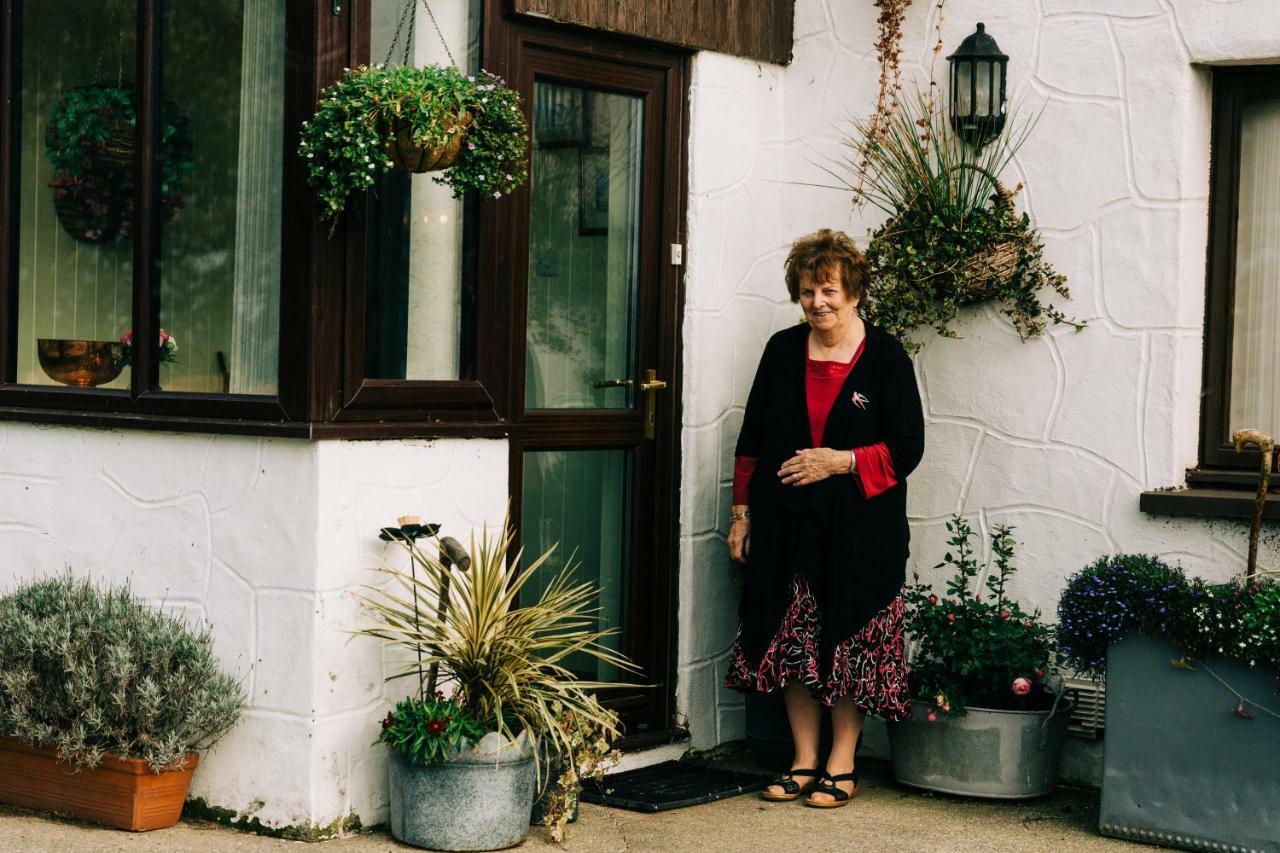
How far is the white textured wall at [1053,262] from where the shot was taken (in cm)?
541

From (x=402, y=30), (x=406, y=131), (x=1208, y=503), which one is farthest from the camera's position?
(x=1208, y=503)

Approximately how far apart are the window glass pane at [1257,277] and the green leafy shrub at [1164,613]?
658 mm

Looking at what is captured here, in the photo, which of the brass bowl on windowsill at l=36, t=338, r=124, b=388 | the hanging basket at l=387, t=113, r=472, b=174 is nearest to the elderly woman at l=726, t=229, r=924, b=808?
the hanging basket at l=387, t=113, r=472, b=174

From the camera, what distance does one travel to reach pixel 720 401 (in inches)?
237

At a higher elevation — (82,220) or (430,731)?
(82,220)

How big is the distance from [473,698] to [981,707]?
1661mm

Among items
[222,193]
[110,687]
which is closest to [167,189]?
[222,193]

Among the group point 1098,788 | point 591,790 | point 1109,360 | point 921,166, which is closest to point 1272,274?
point 1109,360

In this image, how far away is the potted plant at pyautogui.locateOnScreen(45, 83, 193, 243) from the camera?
5109 millimetres

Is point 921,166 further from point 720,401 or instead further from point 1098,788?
point 1098,788

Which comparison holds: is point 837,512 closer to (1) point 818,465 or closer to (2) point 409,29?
(1) point 818,465

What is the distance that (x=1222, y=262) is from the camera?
546cm

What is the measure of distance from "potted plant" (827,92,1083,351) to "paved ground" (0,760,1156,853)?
5.16 feet

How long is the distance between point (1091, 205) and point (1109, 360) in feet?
1.70
